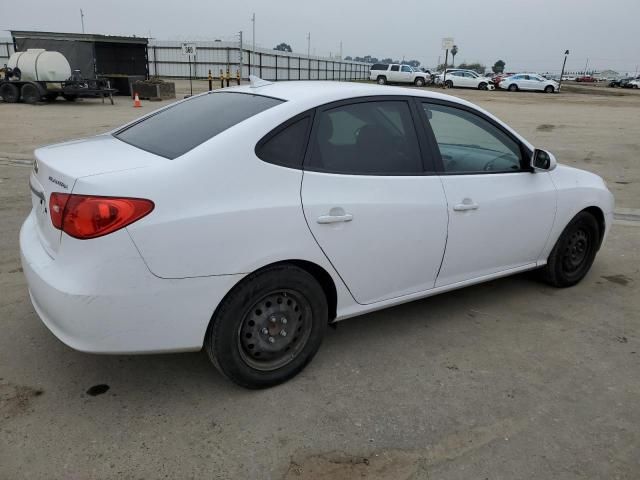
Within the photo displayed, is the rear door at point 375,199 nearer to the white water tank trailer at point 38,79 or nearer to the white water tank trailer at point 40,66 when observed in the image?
the white water tank trailer at point 38,79

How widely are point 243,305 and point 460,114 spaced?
2024 millimetres

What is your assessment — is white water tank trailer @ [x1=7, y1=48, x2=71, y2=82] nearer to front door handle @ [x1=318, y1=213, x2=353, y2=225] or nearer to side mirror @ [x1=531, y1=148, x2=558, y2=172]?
side mirror @ [x1=531, y1=148, x2=558, y2=172]

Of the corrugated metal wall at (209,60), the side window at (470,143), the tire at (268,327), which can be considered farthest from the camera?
the corrugated metal wall at (209,60)

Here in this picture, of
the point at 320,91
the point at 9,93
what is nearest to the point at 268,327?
the point at 320,91

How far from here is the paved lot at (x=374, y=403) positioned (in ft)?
7.96

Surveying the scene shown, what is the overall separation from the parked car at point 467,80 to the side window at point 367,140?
41193 mm

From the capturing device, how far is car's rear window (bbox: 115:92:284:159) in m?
2.82

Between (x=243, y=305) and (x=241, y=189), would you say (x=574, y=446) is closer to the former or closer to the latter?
(x=243, y=305)

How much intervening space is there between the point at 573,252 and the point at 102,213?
3.69 metres

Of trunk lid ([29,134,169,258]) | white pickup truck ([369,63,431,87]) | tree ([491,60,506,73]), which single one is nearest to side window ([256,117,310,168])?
trunk lid ([29,134,169,258])

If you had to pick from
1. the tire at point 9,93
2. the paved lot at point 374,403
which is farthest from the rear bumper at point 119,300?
the tire at point 9,93

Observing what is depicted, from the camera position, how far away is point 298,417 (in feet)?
8.96

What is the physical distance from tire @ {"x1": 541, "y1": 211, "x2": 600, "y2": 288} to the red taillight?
10.8 ft

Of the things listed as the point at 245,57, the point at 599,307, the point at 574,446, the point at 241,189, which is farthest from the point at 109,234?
the point at 245,57
